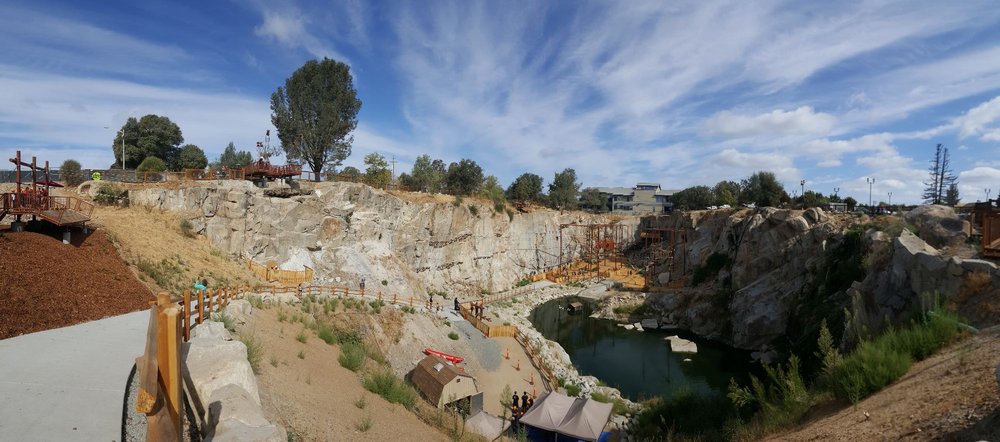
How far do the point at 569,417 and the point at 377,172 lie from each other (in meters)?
38.1

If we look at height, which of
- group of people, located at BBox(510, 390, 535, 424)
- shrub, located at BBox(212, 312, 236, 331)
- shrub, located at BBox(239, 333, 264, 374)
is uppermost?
shrub, located at BBox(212, 312, 236, 331)

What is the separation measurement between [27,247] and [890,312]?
94.7ft

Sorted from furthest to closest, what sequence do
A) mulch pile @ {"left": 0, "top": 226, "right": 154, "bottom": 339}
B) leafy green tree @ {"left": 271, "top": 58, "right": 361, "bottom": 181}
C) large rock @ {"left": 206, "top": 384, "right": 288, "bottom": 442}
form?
leafy green tree @ {"left": 271, "top": 58, "right": 361, "bottom": 181}
mulch pile @ {"left": 0, "top": 226, "right": 154, "bottom": 339}
large rock @ {"left": 206, "top": 384, "right": 288, "bottom": 442}

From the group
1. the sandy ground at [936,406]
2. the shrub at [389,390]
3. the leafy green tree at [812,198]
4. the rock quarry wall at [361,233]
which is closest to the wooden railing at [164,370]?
the shrub at [389,390]

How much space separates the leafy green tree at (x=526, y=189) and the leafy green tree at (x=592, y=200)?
41.0 ft

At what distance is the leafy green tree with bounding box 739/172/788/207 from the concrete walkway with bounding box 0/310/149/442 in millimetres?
57652

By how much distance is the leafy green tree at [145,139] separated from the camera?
4444 centimetres

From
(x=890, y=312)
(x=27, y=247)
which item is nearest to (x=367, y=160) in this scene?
(x=27, y=247)

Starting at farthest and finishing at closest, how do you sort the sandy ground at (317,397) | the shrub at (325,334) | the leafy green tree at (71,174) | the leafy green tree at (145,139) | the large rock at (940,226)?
the leafy green tree at (145,139), the leafy green tree at (71,174), the shrub at (325,334), the large rock at (940,226), the sandy ground at (317,397)

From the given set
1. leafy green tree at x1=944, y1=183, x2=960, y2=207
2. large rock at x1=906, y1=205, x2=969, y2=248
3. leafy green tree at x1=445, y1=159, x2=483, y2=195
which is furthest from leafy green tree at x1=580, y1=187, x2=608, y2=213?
large rock at x1=906, y1=205, x2=969, y2=248

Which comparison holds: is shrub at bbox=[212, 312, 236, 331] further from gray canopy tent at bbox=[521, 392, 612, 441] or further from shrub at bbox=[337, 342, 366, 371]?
gray canopy tent at bbox=[521, 392, 612, 441]

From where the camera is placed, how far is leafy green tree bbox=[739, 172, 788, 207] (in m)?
55.1

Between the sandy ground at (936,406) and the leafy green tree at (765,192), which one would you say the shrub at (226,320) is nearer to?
the sandy ground at (936,406)

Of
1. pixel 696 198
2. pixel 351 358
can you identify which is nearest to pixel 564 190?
pixel 696 198
